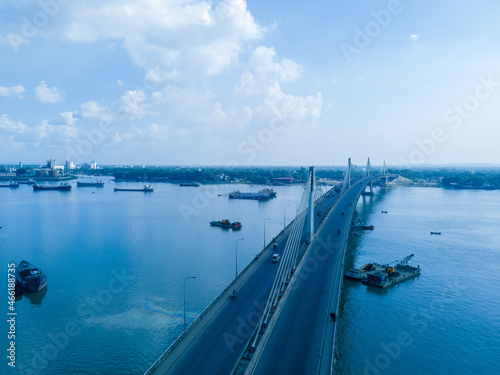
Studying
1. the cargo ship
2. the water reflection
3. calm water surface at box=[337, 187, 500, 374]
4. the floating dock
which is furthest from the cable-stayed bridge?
the cargo ship

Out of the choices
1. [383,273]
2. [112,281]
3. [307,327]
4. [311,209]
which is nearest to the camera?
[307,327]

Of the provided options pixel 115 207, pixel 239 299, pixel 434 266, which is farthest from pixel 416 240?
pixel 115 207

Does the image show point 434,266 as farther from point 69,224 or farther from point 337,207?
point 69,224

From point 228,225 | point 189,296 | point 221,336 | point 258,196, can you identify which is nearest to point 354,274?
point 189,296

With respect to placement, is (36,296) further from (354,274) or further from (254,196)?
(254,196)

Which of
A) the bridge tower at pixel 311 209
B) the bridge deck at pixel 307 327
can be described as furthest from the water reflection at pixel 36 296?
the bridge tower at pixel 311 209

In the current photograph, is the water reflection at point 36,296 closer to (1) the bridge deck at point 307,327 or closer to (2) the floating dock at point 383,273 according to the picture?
(1) the bridge deck at point 307,327
